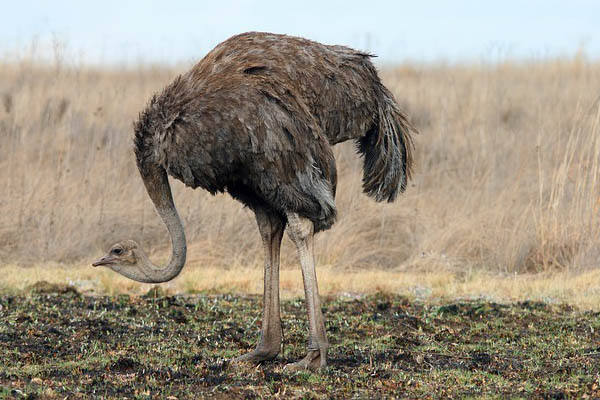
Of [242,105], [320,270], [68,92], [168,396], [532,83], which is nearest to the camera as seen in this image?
[168,396]

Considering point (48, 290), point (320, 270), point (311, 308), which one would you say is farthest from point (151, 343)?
point (320, 270)

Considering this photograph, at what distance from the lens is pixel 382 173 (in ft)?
20.9

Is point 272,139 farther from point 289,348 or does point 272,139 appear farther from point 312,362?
point 289,348

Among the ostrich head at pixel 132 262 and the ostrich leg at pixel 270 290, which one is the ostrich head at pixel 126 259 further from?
the ostrich leg at pixel 270 290

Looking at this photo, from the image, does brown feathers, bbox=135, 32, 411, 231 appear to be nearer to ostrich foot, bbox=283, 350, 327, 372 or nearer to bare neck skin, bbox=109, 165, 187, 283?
bare neck skin, bbox=109, 165, 187, 283

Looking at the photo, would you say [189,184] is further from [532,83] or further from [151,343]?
[532,83]

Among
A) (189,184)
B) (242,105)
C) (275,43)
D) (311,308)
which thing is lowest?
(311,308)

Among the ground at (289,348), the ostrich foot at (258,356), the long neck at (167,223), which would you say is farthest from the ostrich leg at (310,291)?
the long neck at (167,223)

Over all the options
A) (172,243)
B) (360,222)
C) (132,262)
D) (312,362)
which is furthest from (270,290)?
(360,222)

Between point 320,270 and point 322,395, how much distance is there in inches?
216

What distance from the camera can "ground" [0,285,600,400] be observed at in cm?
541

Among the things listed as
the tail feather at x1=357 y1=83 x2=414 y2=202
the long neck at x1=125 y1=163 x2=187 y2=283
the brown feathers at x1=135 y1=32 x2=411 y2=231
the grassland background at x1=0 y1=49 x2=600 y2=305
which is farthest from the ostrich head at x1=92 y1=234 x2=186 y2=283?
the grassland background at x1=0 y1=49 x2=600 y2=305

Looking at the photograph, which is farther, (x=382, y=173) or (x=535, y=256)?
(x=535, y=256)

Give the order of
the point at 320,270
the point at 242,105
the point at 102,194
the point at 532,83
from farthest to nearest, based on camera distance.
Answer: the point at 532,83 → the point at 102,194 → the point at 320,270 → the point at 242,105
